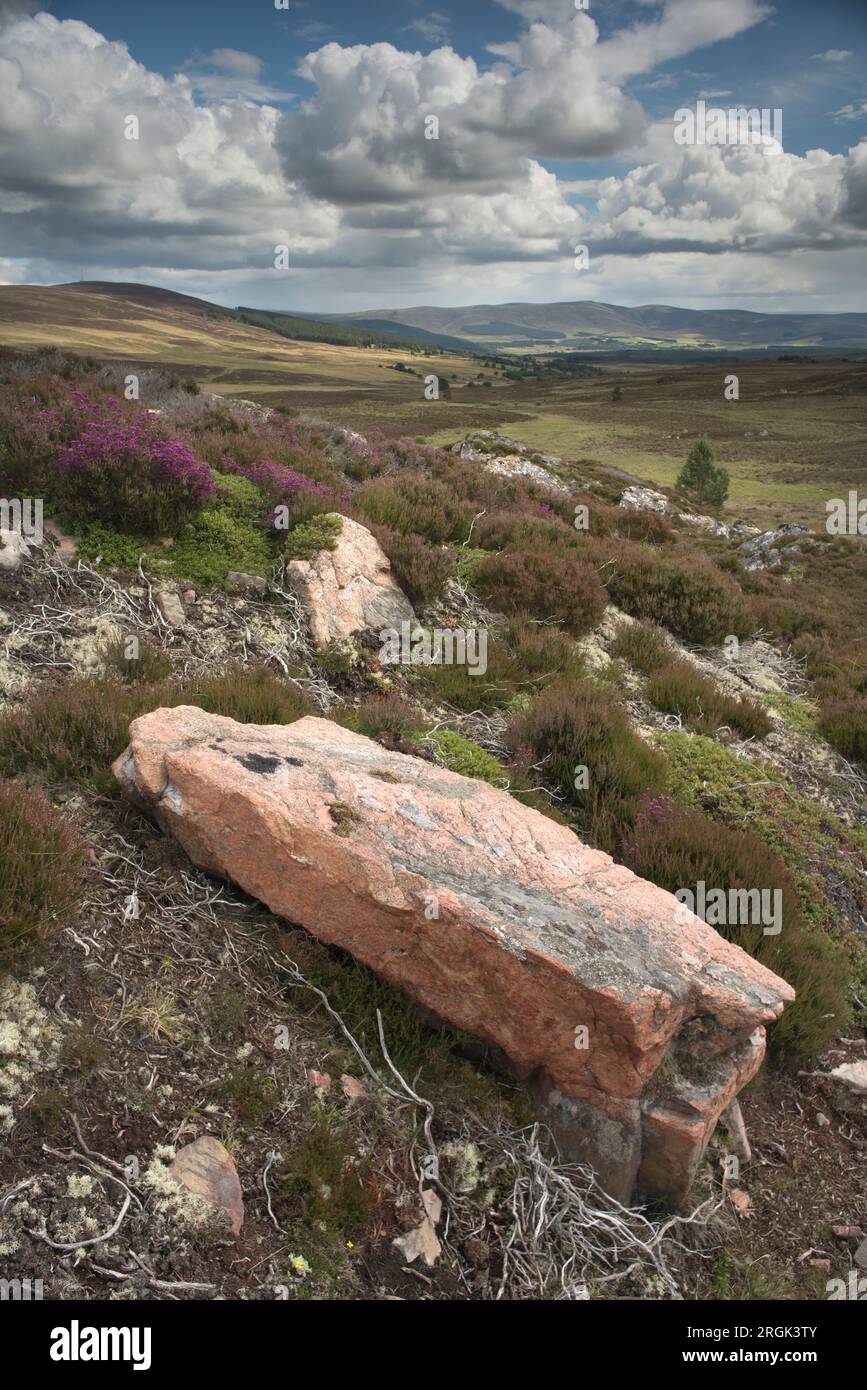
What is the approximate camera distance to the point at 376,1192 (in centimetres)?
334

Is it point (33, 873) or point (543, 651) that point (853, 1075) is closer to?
point (543, 651)

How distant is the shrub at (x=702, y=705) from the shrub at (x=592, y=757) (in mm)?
1586

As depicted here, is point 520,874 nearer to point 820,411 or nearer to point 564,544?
point 564,544

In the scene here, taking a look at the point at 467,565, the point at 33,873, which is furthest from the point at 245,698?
the point at 467,565

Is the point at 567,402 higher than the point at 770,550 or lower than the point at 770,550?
higher

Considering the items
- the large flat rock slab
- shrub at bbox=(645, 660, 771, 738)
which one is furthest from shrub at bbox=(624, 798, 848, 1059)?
shrub at bbox=(645, 660, 771, 738)

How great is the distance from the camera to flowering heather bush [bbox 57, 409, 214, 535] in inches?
287

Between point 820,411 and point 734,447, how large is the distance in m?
32.0

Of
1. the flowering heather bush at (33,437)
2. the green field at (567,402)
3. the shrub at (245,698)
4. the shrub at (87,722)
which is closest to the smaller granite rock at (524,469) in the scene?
the green field at (567,402)

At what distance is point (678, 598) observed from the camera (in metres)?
11.3

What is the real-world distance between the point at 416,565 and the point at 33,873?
20.2 feet

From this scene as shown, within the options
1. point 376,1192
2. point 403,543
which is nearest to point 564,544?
point 403,543

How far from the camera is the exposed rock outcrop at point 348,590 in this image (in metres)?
7.55

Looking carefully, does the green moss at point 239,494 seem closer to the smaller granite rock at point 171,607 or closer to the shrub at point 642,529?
the smaller granite rock at point 171,607
